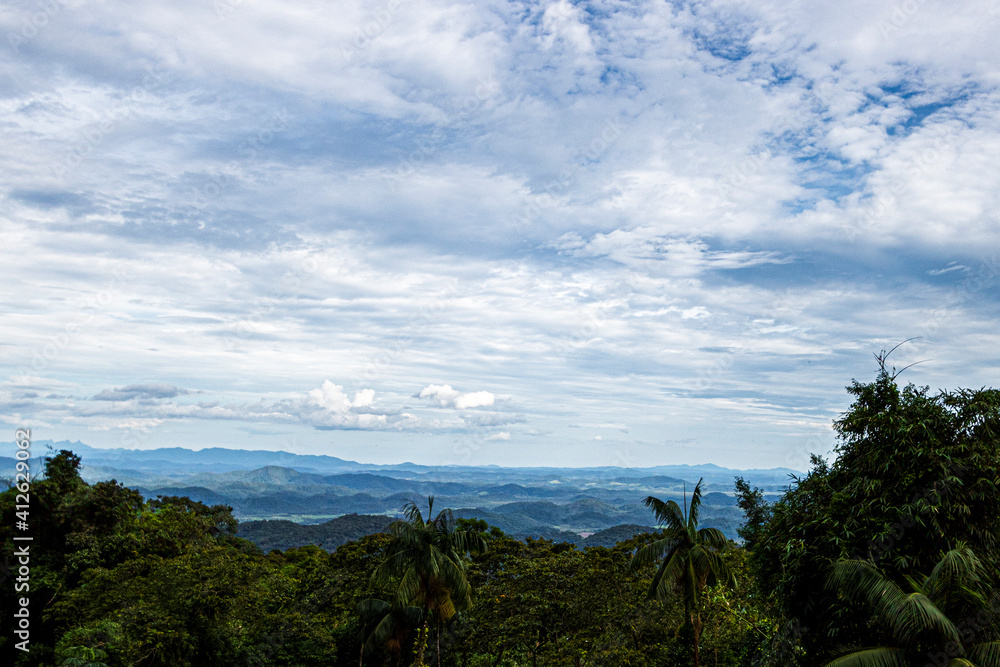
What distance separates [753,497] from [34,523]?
104 feet

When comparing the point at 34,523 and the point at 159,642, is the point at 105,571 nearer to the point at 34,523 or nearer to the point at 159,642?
the point at 159,642

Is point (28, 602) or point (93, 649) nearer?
point (93, 649)

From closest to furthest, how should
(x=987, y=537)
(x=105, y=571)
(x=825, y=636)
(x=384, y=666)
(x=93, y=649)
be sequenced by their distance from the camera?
(x=987, y=537), (x=825, y=636), (x=93, y=649), (x=105, y=571), (x=384, y=666)

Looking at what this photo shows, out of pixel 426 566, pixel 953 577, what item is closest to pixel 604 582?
pixel 426 566

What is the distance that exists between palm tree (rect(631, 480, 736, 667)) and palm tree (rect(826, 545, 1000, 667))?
40.7 ft

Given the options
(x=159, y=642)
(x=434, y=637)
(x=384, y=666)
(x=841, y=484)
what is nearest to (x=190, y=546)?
(x=159, y=642)

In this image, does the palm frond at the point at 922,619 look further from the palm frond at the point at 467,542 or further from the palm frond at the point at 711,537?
the palm frond at the point at 467,542

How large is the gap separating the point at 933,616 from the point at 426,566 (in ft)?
69.8

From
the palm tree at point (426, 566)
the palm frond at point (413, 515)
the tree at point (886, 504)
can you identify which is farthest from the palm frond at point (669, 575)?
the palm frond at point (413, 515)

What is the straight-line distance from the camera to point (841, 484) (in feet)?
61.6

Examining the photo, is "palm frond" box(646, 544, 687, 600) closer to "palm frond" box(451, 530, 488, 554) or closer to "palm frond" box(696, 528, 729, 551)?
"palm frond" box(696, 528, 729, 551)

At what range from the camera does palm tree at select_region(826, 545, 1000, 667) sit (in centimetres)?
1295

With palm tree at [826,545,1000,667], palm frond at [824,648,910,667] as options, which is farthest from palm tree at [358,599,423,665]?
palm tree at [826,545,1000,667]

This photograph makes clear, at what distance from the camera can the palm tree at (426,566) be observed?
29625mm
